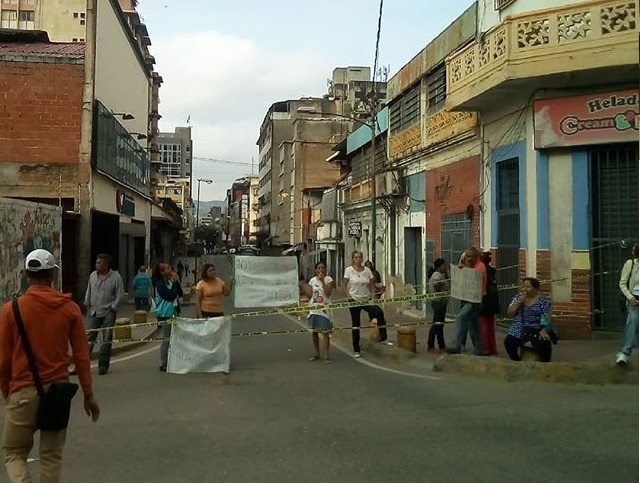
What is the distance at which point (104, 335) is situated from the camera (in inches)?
408

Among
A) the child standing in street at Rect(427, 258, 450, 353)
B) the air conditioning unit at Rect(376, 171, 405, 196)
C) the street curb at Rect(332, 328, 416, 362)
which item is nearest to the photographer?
the street curb at Rect(332, 328, 416, 362)

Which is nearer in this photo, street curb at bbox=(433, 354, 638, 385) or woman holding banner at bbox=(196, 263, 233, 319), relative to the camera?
street curb at bbox=(433, 354, 638, 385)

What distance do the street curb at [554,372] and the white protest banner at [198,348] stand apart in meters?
3.61

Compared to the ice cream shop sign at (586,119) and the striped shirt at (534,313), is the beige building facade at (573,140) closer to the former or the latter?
the ice cream shop sign at (586,119)

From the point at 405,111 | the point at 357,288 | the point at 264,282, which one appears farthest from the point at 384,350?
the point at 405,111

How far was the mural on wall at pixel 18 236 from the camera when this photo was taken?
43.4ft

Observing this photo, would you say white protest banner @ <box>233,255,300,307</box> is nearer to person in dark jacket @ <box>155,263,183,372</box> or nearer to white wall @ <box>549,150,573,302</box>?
person in dark jacket @ <box>155,263,183,372</box>

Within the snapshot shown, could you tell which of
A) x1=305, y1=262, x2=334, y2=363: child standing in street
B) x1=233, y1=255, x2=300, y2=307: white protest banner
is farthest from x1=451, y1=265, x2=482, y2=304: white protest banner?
x1=233, y1=255, x2=300, y2=307: white protest banner

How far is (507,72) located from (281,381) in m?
6.47

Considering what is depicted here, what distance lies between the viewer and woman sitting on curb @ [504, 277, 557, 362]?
31.2 ft

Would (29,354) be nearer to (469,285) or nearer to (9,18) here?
(469,285)

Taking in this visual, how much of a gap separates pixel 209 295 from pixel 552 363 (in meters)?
5.06

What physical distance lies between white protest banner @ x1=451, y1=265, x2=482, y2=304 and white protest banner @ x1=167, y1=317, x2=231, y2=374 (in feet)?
11.7

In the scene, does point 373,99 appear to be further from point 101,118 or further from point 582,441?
point 582,441
